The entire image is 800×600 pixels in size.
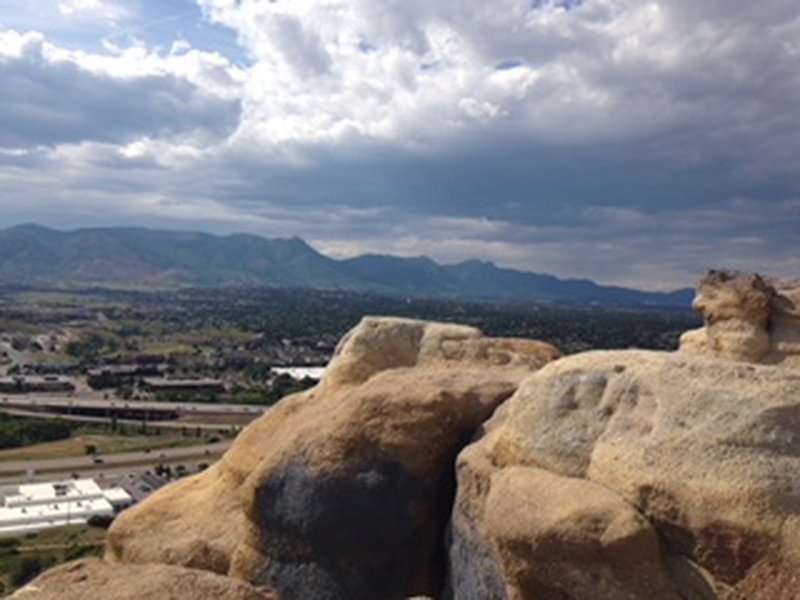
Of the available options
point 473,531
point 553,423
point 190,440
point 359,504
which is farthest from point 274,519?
point 190,440

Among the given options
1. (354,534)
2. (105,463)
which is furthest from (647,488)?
(105,463)

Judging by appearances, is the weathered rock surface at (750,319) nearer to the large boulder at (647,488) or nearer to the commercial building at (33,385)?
the large boulder at (647,488)

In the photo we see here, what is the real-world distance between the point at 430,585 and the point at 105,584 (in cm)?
579

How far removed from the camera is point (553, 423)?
565 inches

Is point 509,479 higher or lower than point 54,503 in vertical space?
higher

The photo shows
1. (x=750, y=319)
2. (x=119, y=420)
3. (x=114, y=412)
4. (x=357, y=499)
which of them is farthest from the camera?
(x=114, y=412)

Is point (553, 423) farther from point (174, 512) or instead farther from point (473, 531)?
point (174, 512)

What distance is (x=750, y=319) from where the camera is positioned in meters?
17.1

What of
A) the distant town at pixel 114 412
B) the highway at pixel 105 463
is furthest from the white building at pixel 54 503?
the highway at pixel 105 463

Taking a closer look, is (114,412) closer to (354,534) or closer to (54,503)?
(54,503)

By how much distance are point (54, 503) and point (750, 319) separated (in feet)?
193

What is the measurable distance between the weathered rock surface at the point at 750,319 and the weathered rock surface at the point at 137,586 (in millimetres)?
9066

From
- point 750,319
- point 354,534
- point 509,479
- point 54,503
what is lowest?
point 54,503

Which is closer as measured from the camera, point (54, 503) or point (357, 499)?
point (357, 499)
